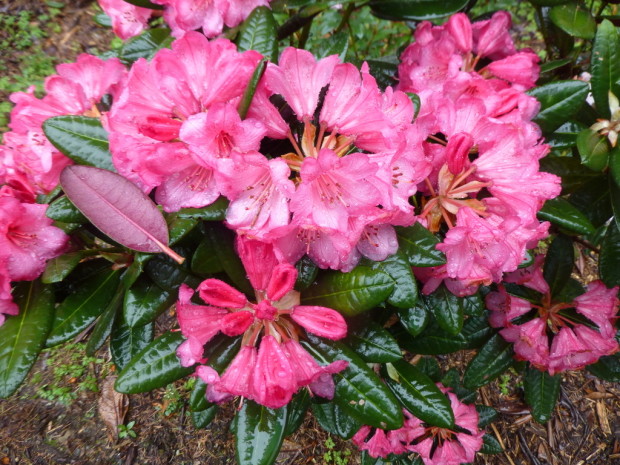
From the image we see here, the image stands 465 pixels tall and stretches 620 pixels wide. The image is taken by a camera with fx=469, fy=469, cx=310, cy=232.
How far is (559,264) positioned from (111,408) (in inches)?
95.5

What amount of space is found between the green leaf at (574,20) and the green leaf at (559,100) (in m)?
0.21

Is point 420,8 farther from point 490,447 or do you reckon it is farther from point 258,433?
point 490,447

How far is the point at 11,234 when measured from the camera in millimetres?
1106

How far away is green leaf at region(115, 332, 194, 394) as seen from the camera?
1126 mm

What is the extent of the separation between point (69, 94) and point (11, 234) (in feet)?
1.33

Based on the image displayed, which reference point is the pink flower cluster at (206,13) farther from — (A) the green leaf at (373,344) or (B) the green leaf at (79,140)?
(A) the green leaf at (373,344)

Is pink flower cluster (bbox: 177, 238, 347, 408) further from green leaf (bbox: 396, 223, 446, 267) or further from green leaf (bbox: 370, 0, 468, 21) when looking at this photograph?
green leaf (bbox: 370, 0, 468, 21)

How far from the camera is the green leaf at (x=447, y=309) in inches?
53.5

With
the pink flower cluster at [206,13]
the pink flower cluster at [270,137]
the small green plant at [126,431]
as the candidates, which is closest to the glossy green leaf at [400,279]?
the pink flower cluster at [270,137]

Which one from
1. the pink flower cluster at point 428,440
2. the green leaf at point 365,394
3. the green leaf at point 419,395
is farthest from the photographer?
the pink flower cluster at point 428,440

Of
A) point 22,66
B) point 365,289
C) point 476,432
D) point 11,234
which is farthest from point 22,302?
point 22,66

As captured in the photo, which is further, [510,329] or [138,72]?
[510,329]

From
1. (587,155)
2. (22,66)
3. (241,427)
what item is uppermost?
(587,155)

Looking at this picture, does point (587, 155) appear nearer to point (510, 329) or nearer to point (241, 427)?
point (510, 329)
